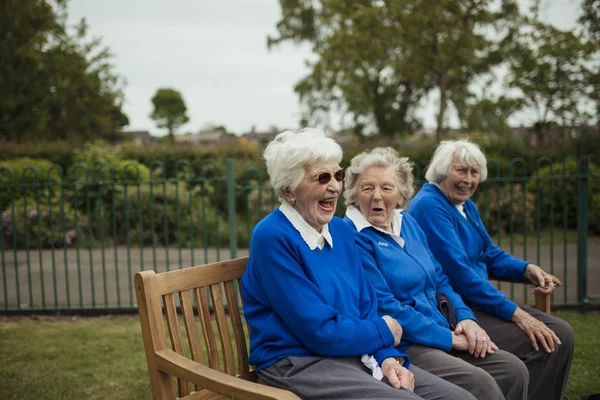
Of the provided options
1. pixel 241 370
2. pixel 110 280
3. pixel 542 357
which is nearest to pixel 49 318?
pixel 110 280

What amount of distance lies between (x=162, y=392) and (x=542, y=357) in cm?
209

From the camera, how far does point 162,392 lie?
79.4 inches

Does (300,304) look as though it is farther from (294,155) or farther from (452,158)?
(452,158)

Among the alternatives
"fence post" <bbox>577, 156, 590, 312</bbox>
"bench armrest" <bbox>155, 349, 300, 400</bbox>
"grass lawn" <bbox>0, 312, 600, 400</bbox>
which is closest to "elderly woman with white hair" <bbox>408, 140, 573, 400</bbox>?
"grass lawn" <bbox>0, 312, 600, 400</bbox>

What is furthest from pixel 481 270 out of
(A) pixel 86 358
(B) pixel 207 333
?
(A) pixel 86 358

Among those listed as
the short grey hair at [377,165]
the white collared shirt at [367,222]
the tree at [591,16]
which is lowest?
the white collared shirt at [367,222]

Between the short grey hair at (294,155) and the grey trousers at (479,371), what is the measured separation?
101 centimetres

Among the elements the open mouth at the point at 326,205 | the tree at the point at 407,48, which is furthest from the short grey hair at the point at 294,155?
the tree at the point at 407,48

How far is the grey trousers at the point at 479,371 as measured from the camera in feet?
7.65

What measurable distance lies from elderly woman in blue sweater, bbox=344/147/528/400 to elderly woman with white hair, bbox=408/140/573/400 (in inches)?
8.8

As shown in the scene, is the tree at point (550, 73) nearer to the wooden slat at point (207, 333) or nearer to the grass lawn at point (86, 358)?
the grass lawn at point (86, 358)

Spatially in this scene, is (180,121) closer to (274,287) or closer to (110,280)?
(110,280)

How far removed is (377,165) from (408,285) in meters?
0.67

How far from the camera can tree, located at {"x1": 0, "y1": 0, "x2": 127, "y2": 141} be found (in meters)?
19.4
